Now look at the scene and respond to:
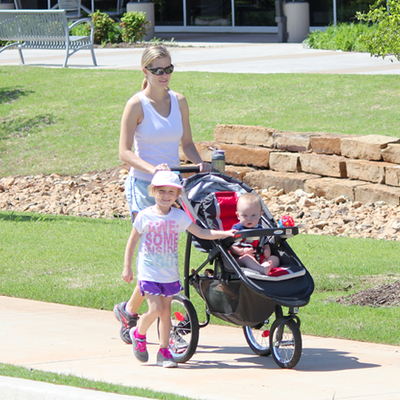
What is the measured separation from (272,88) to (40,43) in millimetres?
7262

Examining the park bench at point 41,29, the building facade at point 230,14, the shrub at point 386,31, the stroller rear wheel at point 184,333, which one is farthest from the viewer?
the building facade at point 230,14

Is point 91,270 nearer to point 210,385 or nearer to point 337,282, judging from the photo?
point 337,282

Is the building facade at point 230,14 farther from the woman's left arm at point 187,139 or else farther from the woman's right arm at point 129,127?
the woman's right arm at point 129,127

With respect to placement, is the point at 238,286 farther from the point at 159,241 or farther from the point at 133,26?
the point at 133,26

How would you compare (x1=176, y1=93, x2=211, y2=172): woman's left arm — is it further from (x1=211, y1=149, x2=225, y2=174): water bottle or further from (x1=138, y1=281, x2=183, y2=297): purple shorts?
(x1=138, y1=281, x2=183, y2=297): purple shorts

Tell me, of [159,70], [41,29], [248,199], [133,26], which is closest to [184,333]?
[248,199]

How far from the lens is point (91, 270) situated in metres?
7.68

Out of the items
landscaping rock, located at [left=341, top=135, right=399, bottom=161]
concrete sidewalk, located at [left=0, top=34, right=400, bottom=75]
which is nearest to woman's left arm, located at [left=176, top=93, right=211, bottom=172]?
landscaping rock, located at [left=341, top=135, right=399, bottom=161]

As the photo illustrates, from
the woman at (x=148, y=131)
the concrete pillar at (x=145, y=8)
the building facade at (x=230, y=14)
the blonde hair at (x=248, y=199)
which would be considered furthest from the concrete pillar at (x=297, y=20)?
the blonde hair at (x=248, y=199)

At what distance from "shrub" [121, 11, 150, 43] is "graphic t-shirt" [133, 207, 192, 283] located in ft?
69.0

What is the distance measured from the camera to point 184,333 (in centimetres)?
510

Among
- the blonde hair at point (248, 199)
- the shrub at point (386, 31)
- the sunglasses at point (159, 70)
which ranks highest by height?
the shrub at point (386, 31)

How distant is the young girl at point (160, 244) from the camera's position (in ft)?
15.6

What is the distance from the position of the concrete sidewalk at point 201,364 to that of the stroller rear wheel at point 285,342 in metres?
0.08
